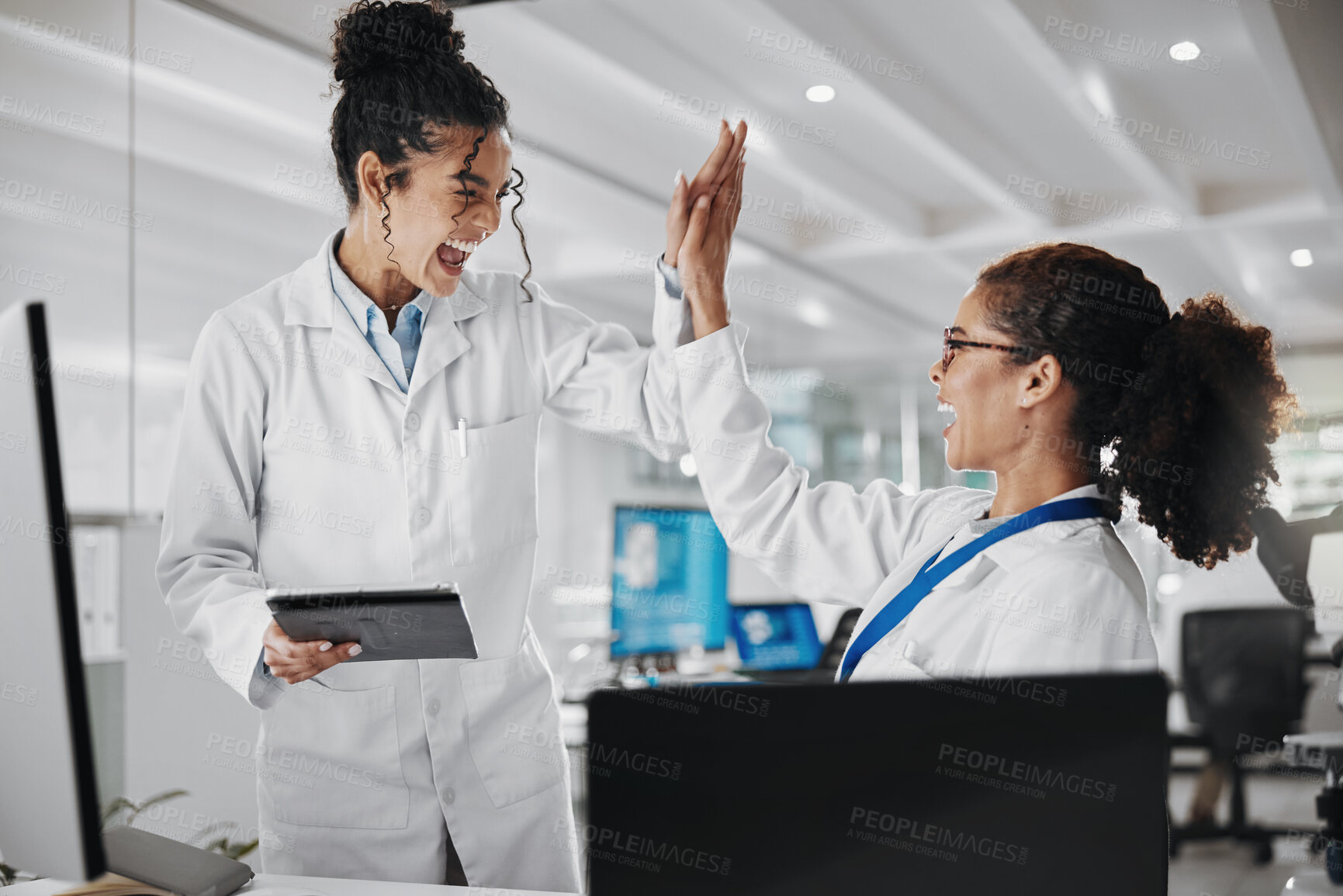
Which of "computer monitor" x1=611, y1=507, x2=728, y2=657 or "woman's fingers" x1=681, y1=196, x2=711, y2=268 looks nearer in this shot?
"woman's fingers" x1=681, y1=196, x2=711, y2=268

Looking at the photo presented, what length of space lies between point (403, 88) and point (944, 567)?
1.05 m

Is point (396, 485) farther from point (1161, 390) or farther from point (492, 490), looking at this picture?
point (1161, 390)

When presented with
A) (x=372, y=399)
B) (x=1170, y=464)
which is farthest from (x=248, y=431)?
(x=1170, y=464)

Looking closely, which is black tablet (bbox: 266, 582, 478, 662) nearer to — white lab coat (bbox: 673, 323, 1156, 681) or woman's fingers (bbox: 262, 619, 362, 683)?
woman's fingers (bbox: 262, 619, 362, 683)

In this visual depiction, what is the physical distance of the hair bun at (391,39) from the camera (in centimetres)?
164

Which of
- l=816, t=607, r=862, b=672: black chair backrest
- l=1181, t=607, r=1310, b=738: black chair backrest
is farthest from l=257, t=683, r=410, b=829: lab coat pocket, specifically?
l=1181, t=607, r=1310, b=738: black chair backrest

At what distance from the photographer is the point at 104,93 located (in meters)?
3.07

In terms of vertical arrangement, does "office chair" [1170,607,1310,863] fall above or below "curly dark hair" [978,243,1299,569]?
below

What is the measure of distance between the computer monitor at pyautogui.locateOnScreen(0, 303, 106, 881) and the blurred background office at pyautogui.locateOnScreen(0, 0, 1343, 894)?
0.12 ft

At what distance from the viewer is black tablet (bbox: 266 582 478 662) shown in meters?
1.18

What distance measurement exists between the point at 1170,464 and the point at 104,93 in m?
3.00

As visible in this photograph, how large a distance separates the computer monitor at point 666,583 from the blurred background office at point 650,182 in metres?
0.18

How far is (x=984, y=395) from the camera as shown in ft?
4.95

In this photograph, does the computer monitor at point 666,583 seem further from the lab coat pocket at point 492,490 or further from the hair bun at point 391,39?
the hair bun at point 391,39
